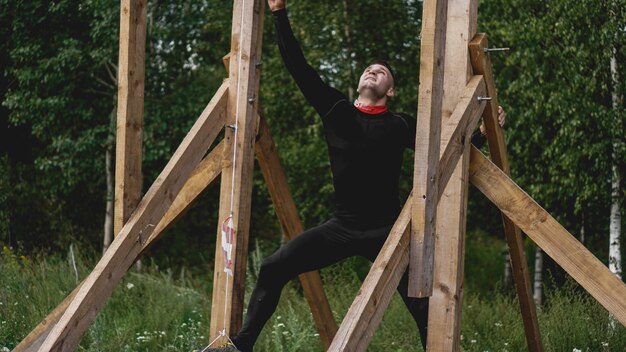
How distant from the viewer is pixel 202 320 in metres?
7.85

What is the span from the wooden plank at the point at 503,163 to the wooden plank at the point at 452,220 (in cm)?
7

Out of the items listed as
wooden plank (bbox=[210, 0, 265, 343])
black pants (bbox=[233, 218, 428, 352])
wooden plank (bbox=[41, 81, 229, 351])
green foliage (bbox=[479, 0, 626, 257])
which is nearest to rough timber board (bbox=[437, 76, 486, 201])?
black pants (bbox=[233, 218, 428, 352])

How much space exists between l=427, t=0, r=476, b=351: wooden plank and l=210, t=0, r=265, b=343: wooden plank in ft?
3.29

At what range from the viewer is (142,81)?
195 inches

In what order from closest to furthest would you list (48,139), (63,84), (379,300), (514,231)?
(379,300) < (514,231) < (63,84) < (48,139)

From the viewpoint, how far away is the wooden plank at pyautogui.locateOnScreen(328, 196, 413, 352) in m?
4.09

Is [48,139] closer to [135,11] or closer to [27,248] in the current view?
[27,248]

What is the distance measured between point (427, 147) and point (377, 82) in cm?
70

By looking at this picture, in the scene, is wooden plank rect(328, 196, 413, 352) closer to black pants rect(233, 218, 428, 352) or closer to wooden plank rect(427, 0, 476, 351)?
black pants rect(233, 218, 428, 352)

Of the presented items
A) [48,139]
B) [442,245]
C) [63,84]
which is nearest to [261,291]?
[442,245]

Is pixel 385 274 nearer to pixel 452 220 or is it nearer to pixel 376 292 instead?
pixel 376 292

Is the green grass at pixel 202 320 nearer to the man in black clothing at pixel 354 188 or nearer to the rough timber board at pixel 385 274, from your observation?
the man in black clothing at pixel 354 188

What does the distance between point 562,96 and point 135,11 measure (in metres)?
5.99

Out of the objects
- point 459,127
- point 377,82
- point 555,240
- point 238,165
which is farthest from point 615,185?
point 238,165
